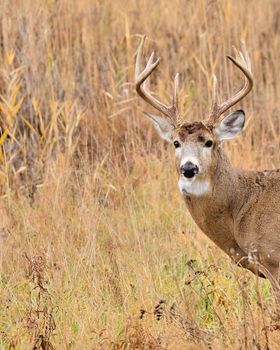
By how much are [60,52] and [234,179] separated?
3.28 metres

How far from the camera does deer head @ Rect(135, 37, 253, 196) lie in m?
4.96

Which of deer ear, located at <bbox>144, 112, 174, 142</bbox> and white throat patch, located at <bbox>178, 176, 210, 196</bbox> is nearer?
white throat patch, located at <bbox>178, 176, 210, 196</bbox>

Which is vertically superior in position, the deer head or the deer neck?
the deer head

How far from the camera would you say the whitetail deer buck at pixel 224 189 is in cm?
491

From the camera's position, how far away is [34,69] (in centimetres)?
753

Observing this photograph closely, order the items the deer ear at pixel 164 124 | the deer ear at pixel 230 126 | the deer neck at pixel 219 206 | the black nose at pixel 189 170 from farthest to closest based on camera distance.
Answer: the deer ear at pixel 164 124
the deer ear at pixel 230 126
the deer neck at pixel 219 206
the black nose at pixel 189 170

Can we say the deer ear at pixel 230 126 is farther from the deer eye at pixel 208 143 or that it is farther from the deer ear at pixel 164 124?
the deer ear at pixel 164 124

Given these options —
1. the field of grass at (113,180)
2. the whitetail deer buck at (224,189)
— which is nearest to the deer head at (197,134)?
the whitetail deer buck at (224,189)

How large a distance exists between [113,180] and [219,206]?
1.96 meters

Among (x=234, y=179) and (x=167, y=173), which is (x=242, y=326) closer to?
(x=234, y=179)

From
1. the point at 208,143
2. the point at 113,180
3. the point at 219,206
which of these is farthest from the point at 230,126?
the point at 113,180

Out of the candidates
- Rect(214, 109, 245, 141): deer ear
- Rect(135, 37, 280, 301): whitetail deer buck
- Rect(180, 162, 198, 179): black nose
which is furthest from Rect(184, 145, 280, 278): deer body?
Rect(180, 162, 198, 179): black nose

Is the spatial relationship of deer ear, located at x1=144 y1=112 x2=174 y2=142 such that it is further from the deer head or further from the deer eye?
the deer eye

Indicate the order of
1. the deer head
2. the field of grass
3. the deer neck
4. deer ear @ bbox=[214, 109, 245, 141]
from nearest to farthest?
the field of grass, the deer head, the deer neck, deer ear @ bbox=[214, 109, 245, 141]
